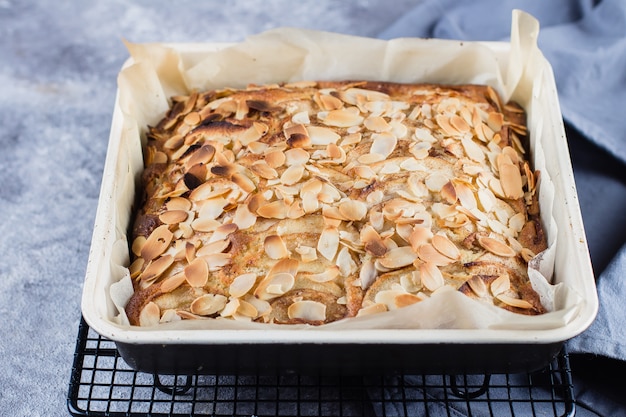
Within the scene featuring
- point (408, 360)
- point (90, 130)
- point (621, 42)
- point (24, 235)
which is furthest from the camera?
point (90, 130)

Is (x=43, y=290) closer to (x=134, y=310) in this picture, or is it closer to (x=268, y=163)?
(x=134, y=310)

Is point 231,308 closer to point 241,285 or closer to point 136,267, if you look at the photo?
point 241,285

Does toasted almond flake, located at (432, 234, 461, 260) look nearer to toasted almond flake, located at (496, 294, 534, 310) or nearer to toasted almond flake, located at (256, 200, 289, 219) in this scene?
toasted almond flake, located at (496, 294, 534, 310)

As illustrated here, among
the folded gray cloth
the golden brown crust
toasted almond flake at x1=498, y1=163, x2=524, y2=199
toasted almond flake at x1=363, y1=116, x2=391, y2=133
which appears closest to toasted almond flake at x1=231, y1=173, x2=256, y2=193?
the golden brown crust

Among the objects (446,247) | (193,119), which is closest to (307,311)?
(446,247)

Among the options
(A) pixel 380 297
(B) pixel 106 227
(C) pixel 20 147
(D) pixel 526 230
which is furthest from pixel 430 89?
(C) pixel 20 147
